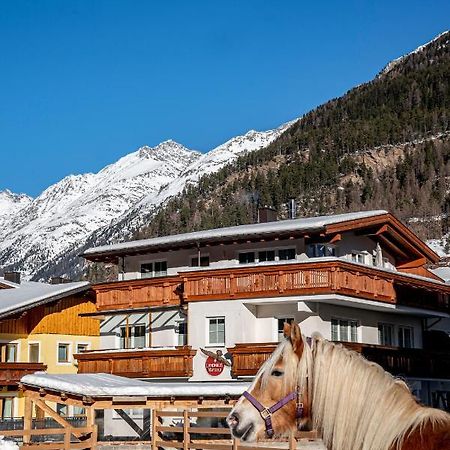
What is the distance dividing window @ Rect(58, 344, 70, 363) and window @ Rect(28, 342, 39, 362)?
3.91 ft

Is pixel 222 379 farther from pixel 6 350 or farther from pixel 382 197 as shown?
pixel 382 197

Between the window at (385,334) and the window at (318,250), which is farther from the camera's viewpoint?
the window at (385,334)

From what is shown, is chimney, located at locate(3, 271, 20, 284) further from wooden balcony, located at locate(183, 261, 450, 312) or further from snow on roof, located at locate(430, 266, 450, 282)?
wooden balcony, located at locate(183, 261, 450, 312)

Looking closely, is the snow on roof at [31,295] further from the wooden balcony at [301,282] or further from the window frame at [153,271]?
the wooden balcony at [301,282]

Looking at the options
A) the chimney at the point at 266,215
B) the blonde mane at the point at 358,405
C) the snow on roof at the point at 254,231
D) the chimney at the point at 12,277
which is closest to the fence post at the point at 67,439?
the snow on roof at the point at 254,231

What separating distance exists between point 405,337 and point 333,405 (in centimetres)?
3343

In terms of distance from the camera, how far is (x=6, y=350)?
142 ft

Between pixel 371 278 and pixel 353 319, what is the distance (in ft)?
6.74

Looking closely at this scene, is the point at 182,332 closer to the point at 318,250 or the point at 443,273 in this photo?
the point at 318,250

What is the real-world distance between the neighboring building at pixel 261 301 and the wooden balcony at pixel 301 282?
36 mm

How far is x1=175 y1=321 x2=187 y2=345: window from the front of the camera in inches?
1407

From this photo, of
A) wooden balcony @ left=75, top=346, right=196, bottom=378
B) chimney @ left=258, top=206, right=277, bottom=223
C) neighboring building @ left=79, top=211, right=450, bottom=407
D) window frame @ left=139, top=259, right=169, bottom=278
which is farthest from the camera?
chimney @ left=258, top=206, right=277, bottom=223

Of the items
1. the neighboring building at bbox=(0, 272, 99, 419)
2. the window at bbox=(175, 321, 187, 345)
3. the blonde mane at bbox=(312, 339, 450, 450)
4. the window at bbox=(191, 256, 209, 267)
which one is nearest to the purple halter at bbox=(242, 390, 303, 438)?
the blonde mane at bbox=(312, 339, 450, 450)

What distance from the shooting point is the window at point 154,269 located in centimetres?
3838
